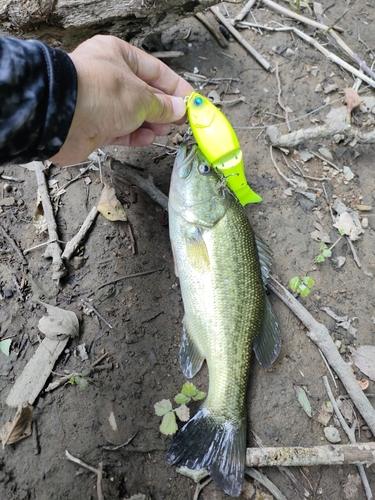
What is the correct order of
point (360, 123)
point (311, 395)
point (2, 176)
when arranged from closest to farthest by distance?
point (311, 395), point (2, 176), point (360, 123)

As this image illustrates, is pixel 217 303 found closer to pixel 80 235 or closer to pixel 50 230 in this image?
pixel 80 235

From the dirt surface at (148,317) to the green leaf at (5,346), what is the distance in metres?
0.04

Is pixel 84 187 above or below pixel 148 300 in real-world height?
above

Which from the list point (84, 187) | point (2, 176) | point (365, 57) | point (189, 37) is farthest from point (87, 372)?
point (365, 57)

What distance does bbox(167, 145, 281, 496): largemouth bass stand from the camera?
8.66 ft

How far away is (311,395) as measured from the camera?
3045 mm

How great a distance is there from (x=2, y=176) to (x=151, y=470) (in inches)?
105

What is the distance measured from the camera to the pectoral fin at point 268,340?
9.63 ft

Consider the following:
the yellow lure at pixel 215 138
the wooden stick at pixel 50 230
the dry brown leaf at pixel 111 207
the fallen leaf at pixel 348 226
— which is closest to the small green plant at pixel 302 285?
the fallen leaf at pixel 348 226

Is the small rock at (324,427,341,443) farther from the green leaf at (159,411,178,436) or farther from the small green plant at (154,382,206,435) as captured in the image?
the green leaf at (159,411,178,436)

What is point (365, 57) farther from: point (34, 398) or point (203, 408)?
point (34, 398)

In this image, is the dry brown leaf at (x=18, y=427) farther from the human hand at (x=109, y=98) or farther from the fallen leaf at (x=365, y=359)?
the fallen leaf at (x=365, y=359)

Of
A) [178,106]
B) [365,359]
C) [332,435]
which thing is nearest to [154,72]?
[178,106]

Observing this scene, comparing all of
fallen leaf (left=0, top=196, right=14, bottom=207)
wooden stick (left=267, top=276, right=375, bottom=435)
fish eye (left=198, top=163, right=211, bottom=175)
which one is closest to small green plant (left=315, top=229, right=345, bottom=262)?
wooden stick (left=267, top=276, right=375, bottom=435)
